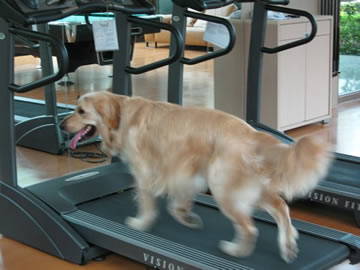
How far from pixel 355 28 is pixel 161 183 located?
4927mm

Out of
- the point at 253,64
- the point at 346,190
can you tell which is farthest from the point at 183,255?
the point at 253,64

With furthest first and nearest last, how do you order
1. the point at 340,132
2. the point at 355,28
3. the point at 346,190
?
1. the point at 355,28
2. the point at 340,132
3. the point at 346,190

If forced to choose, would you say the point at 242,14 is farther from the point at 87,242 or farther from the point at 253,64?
the point at 87,242

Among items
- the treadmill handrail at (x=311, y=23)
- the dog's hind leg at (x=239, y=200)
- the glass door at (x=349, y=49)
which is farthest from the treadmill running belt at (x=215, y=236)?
the glass door at (x=349, y=49)

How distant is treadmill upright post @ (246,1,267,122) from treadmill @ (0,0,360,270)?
2.58 ft

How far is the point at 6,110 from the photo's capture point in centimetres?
315

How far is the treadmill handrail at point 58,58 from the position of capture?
9.09 ft

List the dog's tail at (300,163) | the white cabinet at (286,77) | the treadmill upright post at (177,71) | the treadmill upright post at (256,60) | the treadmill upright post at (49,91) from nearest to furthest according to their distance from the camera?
the dog's tail at (300,163) → the treadmill upright post at (177,71) → the treadmill upright post at (256,60) → the treadmill upright post at (49,91) → the white cabinet at (286,77)

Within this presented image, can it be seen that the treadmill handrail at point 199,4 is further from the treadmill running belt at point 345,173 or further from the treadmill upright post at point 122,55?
the treadmill running belt at point 345,173

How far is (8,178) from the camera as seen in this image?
3.26m

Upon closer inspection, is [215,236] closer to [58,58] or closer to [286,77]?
[58,58]

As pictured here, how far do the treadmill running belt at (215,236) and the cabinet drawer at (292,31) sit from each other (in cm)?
241

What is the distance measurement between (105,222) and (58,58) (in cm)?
A: 89

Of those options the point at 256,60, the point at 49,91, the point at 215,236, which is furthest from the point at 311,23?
the point at 49,91
